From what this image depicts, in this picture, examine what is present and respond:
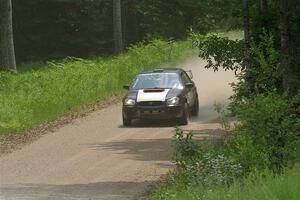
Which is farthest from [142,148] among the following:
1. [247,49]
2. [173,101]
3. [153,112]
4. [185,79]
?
[185,79]

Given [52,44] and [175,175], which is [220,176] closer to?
[175,175]

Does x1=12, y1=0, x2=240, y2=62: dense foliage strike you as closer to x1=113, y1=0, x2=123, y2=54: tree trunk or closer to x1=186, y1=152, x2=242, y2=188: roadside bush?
x1=113, y1=0, x2=123, y2=54: tree trunk

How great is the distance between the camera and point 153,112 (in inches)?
861

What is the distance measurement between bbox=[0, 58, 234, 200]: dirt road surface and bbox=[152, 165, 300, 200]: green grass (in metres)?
3.59

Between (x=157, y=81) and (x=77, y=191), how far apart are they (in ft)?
34.8

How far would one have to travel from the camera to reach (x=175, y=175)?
41.3 feet

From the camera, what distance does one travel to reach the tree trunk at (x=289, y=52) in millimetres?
13016

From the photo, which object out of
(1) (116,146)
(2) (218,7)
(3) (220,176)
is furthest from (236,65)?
(3) (220,176)

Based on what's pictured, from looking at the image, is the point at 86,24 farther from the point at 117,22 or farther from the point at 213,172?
the point at 213,172

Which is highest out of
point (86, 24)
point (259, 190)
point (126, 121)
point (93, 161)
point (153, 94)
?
point (259, 190)

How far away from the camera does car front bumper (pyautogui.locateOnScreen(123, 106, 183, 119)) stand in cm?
2180

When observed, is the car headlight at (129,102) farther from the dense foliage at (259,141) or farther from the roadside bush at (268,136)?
the roadside bush at (268,136)

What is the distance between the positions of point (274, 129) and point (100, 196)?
3325 millimetres

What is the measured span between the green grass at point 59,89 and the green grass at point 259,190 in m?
12.8
